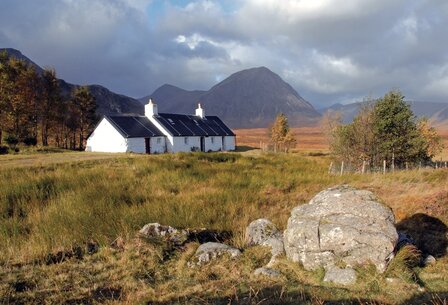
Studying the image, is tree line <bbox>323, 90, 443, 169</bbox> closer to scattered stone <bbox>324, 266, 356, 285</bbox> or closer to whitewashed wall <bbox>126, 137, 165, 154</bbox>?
scattered stone <bbox>324, 266, 356, 285</bbox>

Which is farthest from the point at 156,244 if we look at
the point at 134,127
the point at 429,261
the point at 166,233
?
the point at 134,127

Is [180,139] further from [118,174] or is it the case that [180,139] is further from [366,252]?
[366,252]

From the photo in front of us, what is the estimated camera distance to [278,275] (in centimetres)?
602

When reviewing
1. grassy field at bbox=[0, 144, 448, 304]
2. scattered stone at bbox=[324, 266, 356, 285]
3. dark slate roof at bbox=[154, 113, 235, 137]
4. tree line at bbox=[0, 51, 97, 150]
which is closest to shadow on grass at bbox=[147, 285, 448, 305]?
grassy field at bbox=[0, 144, 448, 304]

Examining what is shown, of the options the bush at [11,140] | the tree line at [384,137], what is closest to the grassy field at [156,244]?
the tree line at [384,137]

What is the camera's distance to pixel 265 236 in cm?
787

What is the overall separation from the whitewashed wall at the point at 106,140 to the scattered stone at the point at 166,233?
105 ft

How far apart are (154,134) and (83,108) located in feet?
39.7

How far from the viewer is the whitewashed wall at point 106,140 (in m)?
38.8

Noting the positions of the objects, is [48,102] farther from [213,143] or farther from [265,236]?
[265,236]

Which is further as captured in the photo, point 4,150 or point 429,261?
point 4,150

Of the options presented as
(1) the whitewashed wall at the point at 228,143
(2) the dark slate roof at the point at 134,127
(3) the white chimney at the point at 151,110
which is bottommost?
(1) the whitewashed wall at the point at 228,143

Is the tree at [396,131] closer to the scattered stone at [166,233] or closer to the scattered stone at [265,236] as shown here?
the scattered stone at [265,236]

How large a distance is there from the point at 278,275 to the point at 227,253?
1161mm
